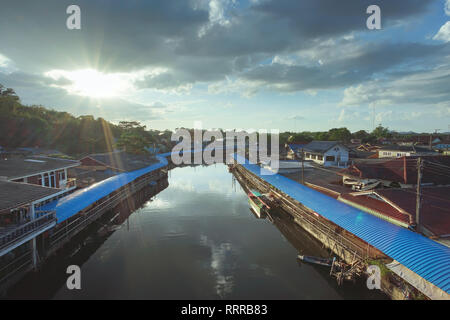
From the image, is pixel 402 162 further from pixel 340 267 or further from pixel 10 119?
pixel 10 119

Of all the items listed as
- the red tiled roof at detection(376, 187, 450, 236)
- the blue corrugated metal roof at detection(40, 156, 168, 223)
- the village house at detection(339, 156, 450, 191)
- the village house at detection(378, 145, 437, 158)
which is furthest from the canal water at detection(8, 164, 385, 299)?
the village house at detection(378, 145, 437, 158)

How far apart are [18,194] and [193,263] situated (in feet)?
47.6

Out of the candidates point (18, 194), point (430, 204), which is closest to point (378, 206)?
point (430, 204)

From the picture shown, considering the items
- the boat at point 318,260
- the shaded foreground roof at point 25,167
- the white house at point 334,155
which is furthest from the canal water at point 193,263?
the white house at point 334,155

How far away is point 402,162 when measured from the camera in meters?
27.1

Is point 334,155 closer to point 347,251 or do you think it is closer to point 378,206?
point 378,206

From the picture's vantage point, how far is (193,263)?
21062 millimetres

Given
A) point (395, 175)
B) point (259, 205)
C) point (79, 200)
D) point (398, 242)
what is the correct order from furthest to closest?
point (259, 205) < point (395, 175) < point (79, 200) < point (398, 242)

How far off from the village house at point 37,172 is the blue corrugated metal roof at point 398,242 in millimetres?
27859

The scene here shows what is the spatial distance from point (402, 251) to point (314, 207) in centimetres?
987

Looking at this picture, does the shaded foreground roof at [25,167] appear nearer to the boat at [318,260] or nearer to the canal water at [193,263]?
the canal water at [193,263]

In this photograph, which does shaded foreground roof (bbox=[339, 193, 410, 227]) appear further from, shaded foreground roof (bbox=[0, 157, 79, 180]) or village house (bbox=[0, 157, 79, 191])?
shaded foreground roof (bbox=[0, 157, 79, 180])

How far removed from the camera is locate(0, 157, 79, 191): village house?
2257 centimetres

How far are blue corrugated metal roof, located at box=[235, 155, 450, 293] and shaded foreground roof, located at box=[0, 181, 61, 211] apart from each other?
78.3 ft
